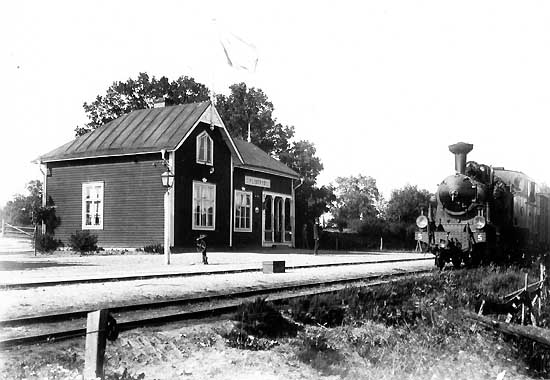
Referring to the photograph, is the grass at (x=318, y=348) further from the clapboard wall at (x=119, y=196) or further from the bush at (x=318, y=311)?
the clapboard wall at (x=119, y=196)

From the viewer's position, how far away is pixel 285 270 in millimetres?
17594

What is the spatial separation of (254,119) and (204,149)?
1177 inches

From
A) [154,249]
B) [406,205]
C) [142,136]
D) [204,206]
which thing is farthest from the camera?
[406,205]

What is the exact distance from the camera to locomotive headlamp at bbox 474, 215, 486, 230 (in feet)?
53.8

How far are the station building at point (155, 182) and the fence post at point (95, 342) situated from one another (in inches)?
793

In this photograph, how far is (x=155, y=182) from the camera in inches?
1029

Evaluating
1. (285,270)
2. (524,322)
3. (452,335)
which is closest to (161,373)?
(452,335)

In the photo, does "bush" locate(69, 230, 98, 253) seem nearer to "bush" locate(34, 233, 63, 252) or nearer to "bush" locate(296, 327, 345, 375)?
"bush" locate(34, 233, 63, 252)

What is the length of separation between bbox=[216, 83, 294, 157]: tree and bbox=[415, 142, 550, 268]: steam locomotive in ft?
123

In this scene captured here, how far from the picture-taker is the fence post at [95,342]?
448 centimetres

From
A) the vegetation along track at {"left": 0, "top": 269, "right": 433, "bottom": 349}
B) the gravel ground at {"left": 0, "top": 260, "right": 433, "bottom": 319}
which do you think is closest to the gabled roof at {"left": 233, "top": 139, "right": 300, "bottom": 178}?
the gravel ground at {"left": 0, "top": 260, "right": 433, "bottom": 319}

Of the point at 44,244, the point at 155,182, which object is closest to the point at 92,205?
the point at 155,182

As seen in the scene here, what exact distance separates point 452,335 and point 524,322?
Result: 1892 millimetres

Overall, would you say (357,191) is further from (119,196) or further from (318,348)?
(318,348)
